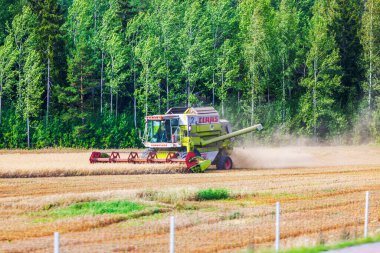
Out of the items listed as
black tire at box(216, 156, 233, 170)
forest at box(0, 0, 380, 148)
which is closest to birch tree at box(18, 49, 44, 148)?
forest at box(0, 0, 380, 148)

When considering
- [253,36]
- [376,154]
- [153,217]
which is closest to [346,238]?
[153,217]

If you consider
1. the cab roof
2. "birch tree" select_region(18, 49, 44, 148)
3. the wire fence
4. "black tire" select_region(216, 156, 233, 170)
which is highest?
"birch tree" select_region(18, 49, 44, 148)

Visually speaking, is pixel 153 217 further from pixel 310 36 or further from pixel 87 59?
pixel 310 36

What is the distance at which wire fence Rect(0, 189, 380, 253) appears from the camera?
54.5 ft

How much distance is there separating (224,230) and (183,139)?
22484 millimetres

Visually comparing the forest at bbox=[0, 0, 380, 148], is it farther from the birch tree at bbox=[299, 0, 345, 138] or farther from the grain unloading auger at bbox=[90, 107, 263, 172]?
the grain unloading auger at bbox=[90, 107, 263, 172]

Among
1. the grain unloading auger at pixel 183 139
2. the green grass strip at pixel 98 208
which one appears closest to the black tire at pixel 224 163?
the grain unloading auger at pixel 183 139

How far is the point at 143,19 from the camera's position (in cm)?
6950

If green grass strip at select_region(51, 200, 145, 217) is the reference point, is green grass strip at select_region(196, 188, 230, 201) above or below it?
above

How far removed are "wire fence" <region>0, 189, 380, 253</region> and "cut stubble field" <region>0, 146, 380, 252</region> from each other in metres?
0.02

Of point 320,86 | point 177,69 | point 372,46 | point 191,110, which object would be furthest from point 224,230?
point 372,46

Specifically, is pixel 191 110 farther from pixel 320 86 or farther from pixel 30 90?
pixel 320 86

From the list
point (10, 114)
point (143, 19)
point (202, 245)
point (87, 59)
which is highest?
point (143, 19)

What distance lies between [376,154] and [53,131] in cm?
2550
